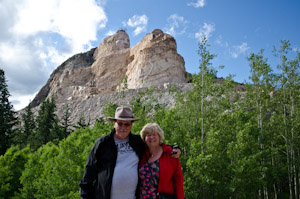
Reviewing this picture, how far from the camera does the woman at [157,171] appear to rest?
331cm

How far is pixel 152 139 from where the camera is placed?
346 cm

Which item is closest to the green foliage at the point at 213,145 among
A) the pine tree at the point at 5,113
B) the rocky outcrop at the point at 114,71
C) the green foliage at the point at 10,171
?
the green foliage at the point at 10,171

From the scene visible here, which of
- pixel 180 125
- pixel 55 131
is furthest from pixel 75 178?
pixel 55 131

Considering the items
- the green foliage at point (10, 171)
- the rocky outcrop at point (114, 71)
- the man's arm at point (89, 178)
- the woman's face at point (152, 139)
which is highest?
the rocky outcrop at point (114, 71)

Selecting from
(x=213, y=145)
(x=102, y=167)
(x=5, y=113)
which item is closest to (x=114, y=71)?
(x=5, y=113)

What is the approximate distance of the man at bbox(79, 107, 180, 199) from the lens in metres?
3.29

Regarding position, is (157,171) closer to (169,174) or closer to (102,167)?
(169,174)

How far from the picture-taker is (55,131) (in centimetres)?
4066

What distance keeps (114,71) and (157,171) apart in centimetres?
7770

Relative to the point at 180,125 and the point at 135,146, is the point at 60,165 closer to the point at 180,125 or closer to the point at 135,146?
the point at 180,125

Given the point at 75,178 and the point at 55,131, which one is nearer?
the point at 75,178

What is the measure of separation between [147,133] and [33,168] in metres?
16.9

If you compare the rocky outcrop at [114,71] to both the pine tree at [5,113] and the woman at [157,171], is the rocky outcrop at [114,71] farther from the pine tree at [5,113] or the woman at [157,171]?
the woman at [157,171]

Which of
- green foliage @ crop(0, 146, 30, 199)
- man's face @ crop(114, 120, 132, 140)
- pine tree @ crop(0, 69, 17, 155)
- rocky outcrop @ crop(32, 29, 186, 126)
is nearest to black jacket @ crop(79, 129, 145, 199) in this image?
man's face @ crop(114, 120, 132, 140)
